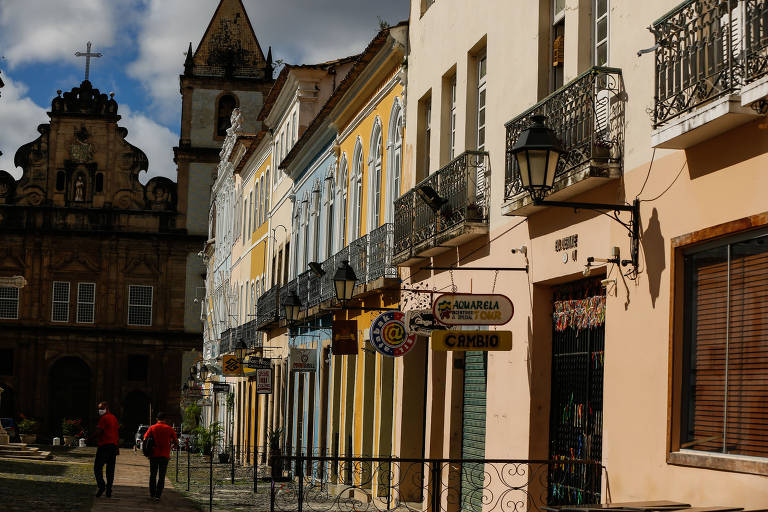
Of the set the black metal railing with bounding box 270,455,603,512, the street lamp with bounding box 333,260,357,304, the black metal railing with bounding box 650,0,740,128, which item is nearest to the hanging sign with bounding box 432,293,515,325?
the black metal railing with bounding box 270,455,603,512

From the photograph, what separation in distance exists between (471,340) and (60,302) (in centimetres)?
5570

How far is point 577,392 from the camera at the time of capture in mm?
12367

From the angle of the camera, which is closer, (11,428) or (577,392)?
(577,392)

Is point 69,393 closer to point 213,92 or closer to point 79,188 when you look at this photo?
point 79,188

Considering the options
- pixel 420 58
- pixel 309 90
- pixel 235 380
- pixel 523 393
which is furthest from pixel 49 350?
pixel 523 393

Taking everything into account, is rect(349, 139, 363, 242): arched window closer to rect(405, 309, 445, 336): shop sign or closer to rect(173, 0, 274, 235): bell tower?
rect(405, 309, 445, 336): shop sign

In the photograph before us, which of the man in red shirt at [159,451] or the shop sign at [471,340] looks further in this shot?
the man in red shirt at [159,451]

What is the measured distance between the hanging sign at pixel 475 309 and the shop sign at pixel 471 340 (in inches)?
7.1

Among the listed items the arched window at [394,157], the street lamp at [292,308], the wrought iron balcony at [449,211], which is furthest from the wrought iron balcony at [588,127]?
the street lamp at [292,308]

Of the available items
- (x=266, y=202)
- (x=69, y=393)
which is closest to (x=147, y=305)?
(x=69, y=393)

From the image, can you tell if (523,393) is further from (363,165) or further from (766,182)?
(363,165)

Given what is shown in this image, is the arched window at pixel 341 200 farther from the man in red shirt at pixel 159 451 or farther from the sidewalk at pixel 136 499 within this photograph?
the sidewalk at pixel 136 499

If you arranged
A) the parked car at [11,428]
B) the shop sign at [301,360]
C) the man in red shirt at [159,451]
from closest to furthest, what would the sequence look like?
the man in red shirt at [159,451] < the shop sign at [301,360] < the parked car at [11,428]

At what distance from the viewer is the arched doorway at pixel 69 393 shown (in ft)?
211
